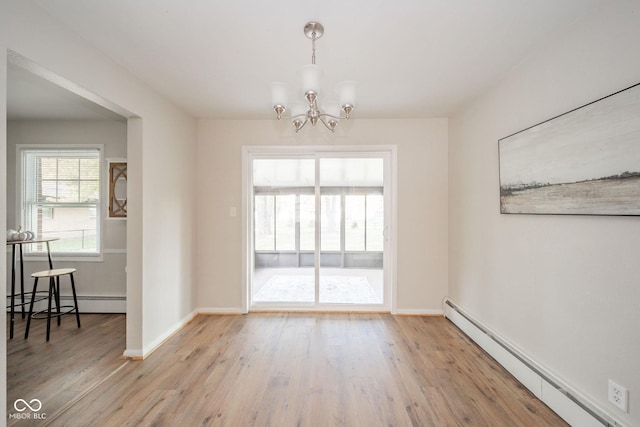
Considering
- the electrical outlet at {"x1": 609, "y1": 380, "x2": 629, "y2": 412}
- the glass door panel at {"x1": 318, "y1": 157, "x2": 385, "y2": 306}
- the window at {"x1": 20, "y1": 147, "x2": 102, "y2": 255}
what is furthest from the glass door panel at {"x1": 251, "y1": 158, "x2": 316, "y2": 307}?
the electrical outlet at {"x1": 609, "y1": 380, "x2": 629, "y2": 412}

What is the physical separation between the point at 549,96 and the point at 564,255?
1104 millimetres

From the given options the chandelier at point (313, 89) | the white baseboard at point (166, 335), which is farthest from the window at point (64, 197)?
the chandelier at point (313, 89)

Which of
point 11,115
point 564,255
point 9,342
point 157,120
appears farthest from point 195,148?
point 564,255

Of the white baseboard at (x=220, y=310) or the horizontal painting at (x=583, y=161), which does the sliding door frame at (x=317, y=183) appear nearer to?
the white baseboard at (x=220, y=310)

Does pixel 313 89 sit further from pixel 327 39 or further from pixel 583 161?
pixel 583 161

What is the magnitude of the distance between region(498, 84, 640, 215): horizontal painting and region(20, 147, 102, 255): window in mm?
4807

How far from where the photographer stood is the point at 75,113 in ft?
11.4

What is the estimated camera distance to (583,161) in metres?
1.67

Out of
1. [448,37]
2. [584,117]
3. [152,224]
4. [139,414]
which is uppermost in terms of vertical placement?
[448,37]

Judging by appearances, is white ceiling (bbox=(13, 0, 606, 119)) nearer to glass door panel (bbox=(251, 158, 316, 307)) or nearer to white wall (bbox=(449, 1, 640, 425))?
white wall (bbox=(449, 1, 640, 425))

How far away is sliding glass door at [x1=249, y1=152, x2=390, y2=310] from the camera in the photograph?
3.81 m

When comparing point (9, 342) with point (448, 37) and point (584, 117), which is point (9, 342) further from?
point (584, 117)

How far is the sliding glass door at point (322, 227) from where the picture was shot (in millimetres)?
3807

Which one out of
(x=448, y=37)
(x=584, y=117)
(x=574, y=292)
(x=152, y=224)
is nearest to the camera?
(x=584, y=117)
